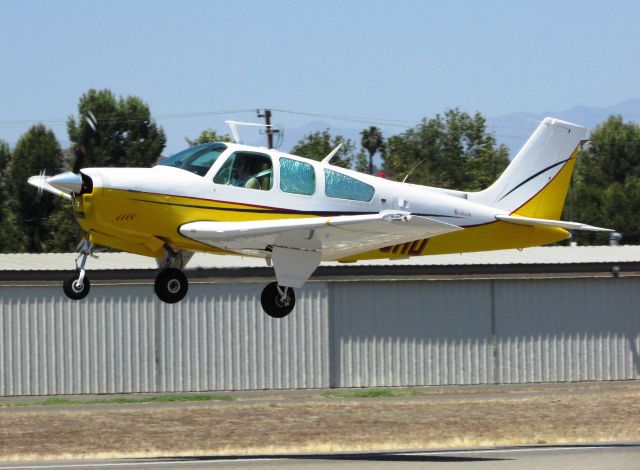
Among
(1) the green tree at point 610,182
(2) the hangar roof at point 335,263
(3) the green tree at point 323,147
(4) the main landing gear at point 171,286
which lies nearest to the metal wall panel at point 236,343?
(2) the hangar roof at point 335,263

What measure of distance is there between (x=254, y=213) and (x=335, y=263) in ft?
55.9

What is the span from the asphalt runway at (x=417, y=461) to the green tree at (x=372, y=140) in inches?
2943

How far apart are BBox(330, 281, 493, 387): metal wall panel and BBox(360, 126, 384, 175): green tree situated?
62385 millimetres

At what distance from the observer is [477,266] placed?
35.0 m

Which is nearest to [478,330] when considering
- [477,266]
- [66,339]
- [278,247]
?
[477,266]

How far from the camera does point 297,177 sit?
17.4 meters

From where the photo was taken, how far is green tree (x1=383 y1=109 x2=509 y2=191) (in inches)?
3327

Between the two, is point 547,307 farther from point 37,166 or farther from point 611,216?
point 37,166

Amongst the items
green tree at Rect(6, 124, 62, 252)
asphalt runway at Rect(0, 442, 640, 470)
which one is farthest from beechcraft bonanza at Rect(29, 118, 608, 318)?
green tree at Rect(6, 124, 62, 252)

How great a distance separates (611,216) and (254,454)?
206 ft

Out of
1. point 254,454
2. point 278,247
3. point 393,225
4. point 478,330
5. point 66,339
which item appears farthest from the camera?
point 478,330

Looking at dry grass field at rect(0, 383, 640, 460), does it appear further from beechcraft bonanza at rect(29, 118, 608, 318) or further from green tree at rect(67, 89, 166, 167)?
green tree at rect(67, 89, 166, 167)

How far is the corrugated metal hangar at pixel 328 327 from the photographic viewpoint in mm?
32969

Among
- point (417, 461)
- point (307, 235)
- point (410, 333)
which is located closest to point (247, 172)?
point (307, 235)
